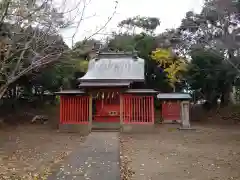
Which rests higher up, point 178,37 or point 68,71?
point 178,37

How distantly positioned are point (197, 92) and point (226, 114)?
481 centimetres

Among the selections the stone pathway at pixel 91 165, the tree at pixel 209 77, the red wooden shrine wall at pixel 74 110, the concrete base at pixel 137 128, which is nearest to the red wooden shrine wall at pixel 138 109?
the concrete base at pixel 137 128

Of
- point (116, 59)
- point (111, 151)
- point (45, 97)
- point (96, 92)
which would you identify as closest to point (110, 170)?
point (111, 151)

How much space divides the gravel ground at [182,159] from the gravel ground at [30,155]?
215cm

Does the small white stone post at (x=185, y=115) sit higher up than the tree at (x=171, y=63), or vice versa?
the tree at (x=171, y=63)

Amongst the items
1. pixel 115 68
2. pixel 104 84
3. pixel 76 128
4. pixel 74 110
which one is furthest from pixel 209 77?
pixel 76 128

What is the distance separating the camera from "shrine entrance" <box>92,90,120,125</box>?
1764cm

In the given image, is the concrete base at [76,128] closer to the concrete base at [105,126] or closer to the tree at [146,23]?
the concrete base at [105,126]

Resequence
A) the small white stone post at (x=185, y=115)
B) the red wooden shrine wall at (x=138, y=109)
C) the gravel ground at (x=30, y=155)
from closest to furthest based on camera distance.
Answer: the gravel ground at (x=30, y=155), the red wooden shrine wall at (x=138, y=109), the small white stone post at (x=185, y=115)

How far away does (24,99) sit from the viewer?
25750 millimetres

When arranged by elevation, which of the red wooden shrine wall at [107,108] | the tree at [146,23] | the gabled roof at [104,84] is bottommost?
the red wooden shrine wall at [107,108]

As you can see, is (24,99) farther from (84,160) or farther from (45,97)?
(84,160)

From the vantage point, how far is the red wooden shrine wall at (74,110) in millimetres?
16625

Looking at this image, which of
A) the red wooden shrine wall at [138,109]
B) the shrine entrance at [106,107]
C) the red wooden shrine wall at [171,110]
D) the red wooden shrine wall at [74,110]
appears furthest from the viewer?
the red wooden shrine wall at [171,110]
